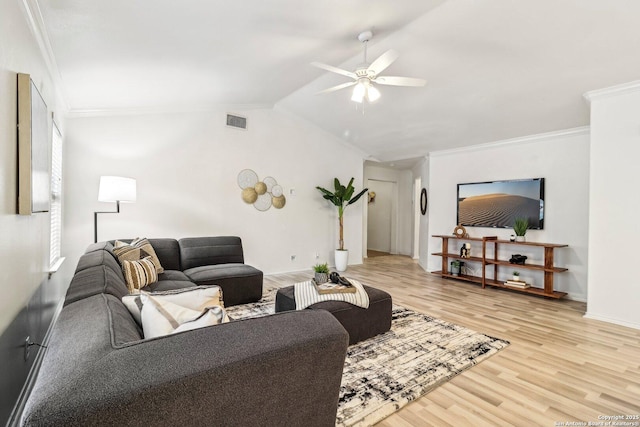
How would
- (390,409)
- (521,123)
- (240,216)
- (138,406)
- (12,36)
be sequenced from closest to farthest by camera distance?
(138,406) → (12,36) → (390,409) → (521,123) → (240,216)

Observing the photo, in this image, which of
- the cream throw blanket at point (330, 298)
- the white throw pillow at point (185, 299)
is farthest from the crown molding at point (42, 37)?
the cream throw blanket at point (330, 298)

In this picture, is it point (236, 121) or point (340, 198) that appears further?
point (340, 198)

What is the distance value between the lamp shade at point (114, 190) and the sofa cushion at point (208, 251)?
3.20ft

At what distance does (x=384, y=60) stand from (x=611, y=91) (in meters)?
2.78

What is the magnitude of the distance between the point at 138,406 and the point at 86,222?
4.43 meters

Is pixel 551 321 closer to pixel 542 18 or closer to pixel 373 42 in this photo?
pixel 542 18

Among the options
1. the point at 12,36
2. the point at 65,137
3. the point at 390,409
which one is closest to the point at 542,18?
the point at 390,409

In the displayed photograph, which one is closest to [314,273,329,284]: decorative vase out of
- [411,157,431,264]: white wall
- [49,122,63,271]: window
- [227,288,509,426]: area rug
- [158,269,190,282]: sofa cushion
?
[227,288,509,426]: area rug

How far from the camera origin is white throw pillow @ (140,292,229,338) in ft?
4.13

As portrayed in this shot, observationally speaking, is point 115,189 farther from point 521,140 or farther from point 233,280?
point 521,140

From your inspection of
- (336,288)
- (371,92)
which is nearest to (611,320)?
(336,288)

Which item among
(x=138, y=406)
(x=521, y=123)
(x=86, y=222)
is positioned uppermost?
(x=521, y=123)

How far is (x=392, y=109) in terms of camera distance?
507 cm

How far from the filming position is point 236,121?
541cm
